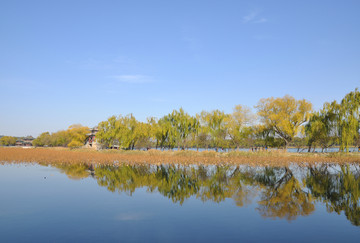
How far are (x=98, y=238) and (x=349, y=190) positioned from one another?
12375 mm

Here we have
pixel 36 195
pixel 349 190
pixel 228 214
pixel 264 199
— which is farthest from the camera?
pixel 349 190

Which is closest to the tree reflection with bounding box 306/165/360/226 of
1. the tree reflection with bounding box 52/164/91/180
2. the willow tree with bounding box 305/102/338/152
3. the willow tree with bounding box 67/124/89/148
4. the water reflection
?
the water reflection

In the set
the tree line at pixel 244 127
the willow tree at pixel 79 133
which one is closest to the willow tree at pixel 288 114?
the tree line at pixel 244 127

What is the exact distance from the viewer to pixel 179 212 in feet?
29.3

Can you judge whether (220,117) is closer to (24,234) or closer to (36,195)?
(36,195)

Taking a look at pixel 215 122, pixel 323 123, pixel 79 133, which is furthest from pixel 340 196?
pixel 79 133

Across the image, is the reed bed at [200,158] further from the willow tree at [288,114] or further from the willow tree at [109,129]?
the willow tree at [109,129]

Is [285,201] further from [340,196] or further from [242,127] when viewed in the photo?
[242,127]

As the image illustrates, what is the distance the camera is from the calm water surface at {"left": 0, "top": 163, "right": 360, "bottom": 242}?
263 inches

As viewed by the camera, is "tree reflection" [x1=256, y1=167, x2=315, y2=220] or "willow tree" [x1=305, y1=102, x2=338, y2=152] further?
"willow tree" [x1=305, y1=102, x2=338, y2=152]

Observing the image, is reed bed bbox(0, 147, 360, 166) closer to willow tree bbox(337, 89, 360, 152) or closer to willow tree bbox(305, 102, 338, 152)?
willow tree bbox(337, 89, 360, 152)

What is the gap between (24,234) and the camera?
666cm

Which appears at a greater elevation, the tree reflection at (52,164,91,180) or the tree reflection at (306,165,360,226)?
the tree reflection at (306,165,360,226)

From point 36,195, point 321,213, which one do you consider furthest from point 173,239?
point 36,195
